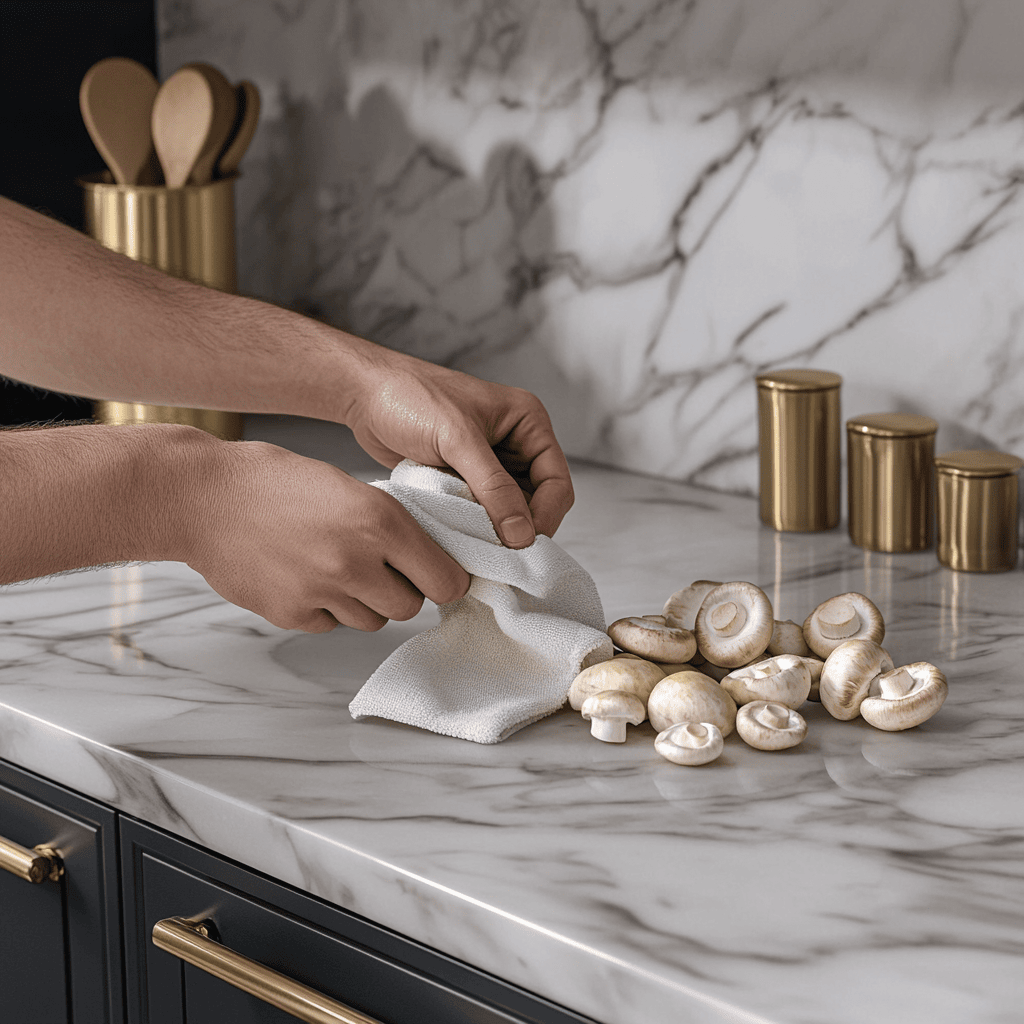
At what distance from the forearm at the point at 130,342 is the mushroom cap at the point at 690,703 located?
1.35 ft

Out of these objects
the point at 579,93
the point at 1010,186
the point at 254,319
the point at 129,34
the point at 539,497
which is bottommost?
the point at 539,497

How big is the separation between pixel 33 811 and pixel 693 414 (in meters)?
0.80

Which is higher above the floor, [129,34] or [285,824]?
[129,34]

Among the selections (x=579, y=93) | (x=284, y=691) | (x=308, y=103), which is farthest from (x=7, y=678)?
(x=308, y=103)

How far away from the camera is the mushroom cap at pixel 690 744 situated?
75cm

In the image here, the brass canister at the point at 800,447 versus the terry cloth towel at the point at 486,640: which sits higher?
the brass canister at the point at 800,447

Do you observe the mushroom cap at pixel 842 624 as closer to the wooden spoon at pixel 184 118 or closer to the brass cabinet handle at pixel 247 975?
the brass cabinet handle at pixel 247 975

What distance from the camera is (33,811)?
0.88 m

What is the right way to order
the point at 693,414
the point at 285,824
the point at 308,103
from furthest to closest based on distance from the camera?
1. the point at 308,103
2. the point at 693,414
3. the point at 285,824

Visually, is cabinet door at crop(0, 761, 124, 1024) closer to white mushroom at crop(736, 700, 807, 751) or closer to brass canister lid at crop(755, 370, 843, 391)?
white mushroom at crop(736, 700, 807, 751)

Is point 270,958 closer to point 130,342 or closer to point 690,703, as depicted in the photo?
point 690,703

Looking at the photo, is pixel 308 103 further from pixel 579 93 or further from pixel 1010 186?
pixel 1010 186

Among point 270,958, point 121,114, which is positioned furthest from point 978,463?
point 121,114

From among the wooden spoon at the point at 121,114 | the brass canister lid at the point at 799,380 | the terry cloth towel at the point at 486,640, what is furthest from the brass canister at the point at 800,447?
the wooden spoon at the point at 121,114
